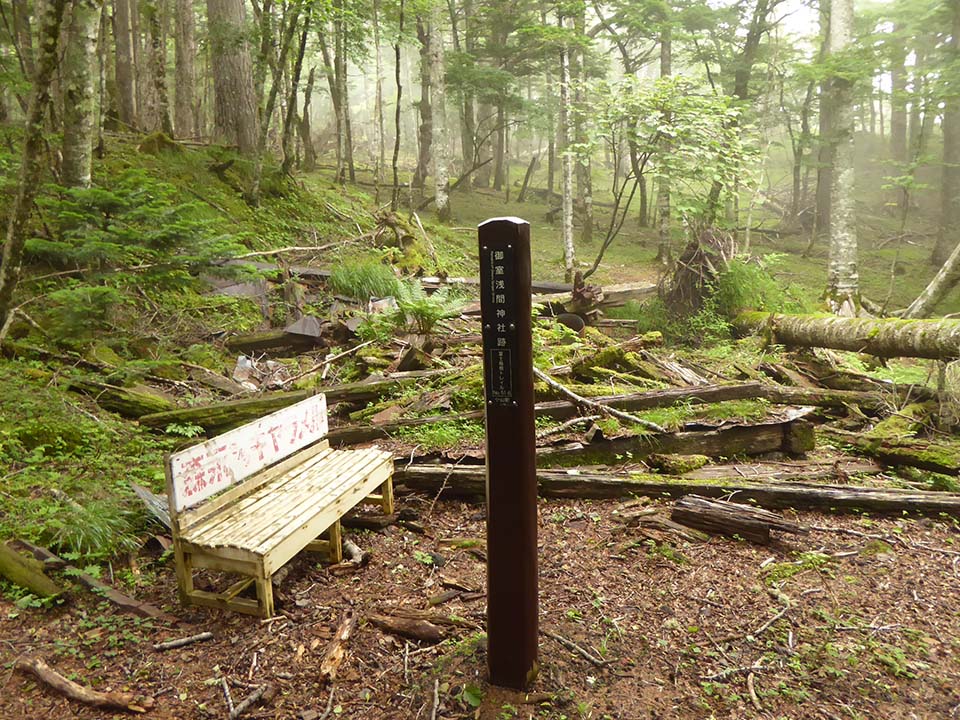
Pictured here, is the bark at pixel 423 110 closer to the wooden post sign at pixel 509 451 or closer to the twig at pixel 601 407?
the twig at pixel 601 407

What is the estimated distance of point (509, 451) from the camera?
312 centimetres

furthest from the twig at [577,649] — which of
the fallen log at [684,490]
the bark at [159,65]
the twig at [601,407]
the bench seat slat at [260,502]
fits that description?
the bark at [159,65]

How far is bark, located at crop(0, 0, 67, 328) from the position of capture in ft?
16.0

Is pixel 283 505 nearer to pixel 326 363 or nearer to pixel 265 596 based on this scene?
pixel 265 596

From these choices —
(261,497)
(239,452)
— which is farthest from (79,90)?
(261,497)

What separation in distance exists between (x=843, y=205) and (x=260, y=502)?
15.3 meters

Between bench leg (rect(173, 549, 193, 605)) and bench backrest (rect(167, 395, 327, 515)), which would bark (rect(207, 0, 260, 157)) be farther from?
bench leg (rect(173, 549, 193, 605))

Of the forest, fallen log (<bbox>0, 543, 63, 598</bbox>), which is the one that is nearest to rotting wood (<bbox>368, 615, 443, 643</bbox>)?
the forest

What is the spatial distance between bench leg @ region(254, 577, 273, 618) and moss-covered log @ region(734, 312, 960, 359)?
8.18 m

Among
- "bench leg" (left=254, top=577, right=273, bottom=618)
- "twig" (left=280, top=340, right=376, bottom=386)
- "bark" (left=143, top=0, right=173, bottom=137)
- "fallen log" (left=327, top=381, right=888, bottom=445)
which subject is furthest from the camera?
"bark" (left=143, top=0, right=173, bottom=137)

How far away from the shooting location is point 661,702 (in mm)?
3137

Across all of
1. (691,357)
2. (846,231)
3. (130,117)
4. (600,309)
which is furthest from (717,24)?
(130,117)

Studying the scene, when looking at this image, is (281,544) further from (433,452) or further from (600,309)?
(600,309)

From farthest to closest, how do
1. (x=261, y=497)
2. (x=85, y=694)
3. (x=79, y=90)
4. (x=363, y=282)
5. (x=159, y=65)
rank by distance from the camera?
(x=159, y=65) < (x=363, y=282) < (x=79, y=90) < (x=261, y=497) < (x=85, y=694)
